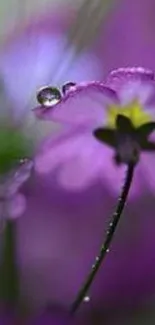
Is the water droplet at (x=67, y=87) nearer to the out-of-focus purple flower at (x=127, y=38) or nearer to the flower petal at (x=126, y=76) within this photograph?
the flower petal at (x=126, y=76)

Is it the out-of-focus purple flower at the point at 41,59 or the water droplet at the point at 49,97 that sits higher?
the water droplet at the point at 49,97

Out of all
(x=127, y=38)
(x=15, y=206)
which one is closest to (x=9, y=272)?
(x=15, y=206)

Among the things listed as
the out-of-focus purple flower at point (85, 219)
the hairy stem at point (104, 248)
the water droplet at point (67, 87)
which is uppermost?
the water droplet at point (67, 87)

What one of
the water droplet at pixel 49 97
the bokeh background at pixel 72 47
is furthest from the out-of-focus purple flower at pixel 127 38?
the water droplet at pixel 49 97

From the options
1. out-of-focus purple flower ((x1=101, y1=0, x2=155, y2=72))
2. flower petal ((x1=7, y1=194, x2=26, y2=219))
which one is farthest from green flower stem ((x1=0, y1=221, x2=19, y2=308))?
out-of-focus purple flower ((x1=101, y1=0, x2=155, y2=72))

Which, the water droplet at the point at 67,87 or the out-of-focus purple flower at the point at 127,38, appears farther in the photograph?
the out-of-focus purple flower at the point at 127,38
